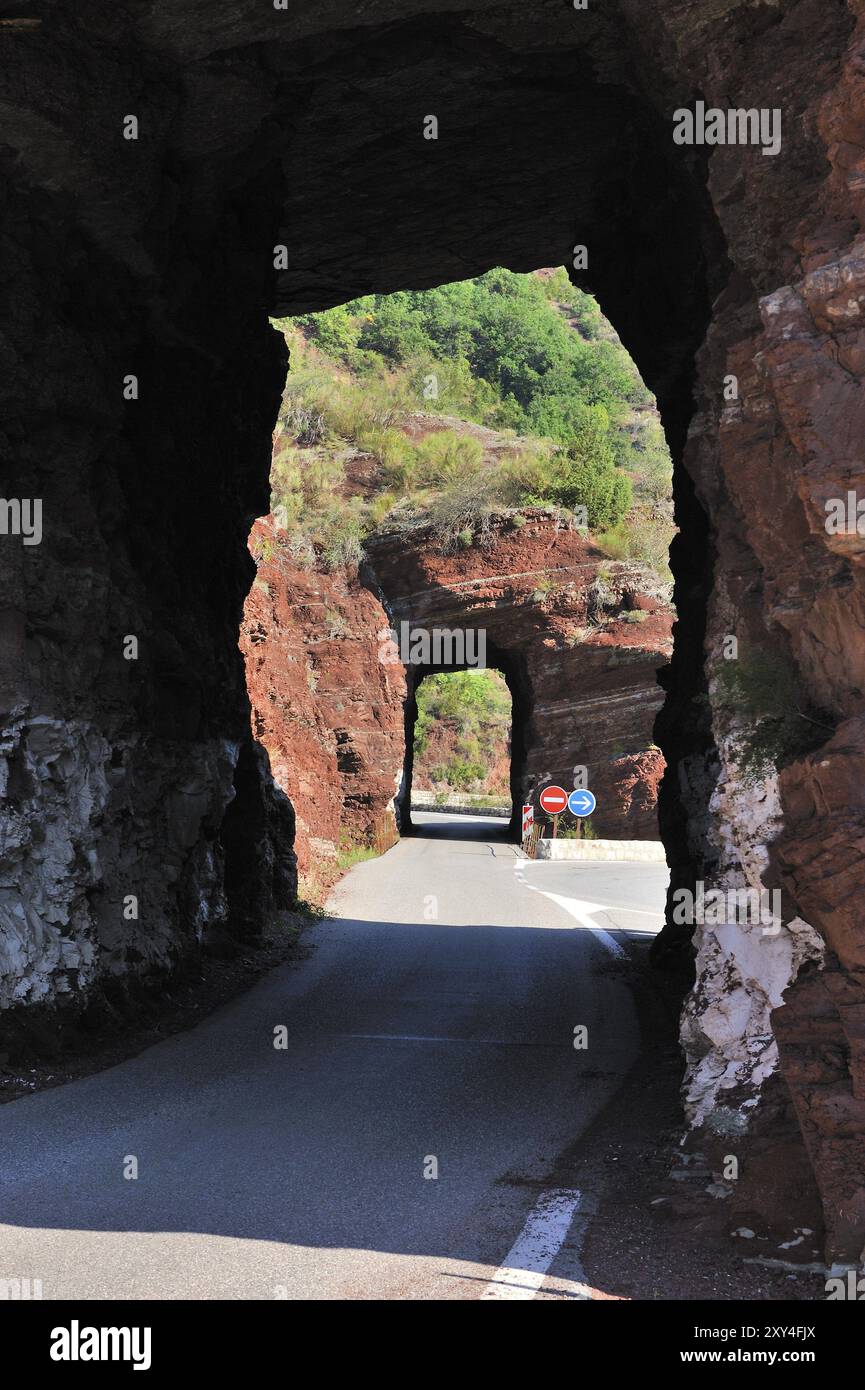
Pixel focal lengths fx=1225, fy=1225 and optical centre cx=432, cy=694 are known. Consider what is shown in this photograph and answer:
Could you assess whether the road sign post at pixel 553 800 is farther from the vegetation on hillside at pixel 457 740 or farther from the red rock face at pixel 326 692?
the vegetation on hillside at pixel 457 740

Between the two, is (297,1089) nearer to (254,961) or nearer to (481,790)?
(254,961)

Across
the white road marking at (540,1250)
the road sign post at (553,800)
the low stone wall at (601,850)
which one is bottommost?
the low stone wall at (601,850)

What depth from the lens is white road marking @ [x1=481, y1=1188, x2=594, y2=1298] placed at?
5527 mm

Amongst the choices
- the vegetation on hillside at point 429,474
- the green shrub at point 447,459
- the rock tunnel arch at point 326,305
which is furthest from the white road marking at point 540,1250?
the green shrub at point 447,459

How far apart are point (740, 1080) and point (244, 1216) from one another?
2.85m

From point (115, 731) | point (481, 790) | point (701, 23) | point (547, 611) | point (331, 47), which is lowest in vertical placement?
point (481, 790)

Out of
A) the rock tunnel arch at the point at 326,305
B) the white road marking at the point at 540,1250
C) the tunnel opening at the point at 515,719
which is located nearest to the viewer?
the white road marking at the point at 540,1250

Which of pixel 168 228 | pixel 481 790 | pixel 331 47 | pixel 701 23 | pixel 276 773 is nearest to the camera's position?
pixel 701 23

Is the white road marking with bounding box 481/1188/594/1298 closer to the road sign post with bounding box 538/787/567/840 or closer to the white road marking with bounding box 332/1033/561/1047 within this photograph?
the white road marking with bounding box 332/1033/561/1047

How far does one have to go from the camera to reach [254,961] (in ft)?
51.0

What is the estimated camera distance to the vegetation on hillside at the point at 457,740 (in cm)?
7769

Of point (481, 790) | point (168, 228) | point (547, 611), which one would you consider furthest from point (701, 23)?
point (481, 790)

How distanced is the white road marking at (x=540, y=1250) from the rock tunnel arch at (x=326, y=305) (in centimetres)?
99

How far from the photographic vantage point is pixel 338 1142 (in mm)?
8148
